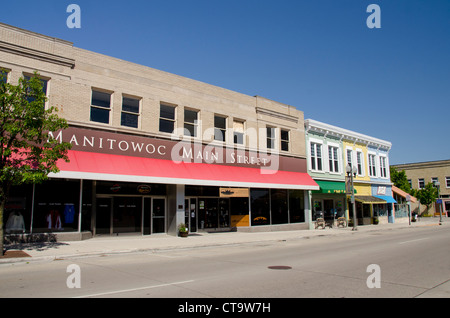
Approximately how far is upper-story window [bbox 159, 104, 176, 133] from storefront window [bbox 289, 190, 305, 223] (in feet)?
36.3

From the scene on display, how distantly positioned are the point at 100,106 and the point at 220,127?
26.9ft

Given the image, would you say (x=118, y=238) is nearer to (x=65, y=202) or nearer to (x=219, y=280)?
(x=65, y=202)

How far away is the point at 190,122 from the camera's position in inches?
868

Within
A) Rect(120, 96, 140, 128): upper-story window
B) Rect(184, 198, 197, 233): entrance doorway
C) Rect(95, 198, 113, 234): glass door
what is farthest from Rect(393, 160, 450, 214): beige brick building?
Rect(95, 198, 113, 234): glass door

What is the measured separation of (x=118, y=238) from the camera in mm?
18078

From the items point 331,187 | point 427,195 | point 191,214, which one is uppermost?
point 331,187

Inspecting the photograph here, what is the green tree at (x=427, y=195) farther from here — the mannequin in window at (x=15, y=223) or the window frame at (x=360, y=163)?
the mannequin in window at (x=15, y=223)

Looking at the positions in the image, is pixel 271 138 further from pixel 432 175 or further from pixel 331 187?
pixel 432 175

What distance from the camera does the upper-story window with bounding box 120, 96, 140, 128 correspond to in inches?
756

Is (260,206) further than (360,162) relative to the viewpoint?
No

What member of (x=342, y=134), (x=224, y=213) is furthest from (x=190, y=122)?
(x=342, y=134)

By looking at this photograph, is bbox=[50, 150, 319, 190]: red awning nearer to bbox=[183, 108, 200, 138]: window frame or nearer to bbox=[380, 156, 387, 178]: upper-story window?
bbox=[183, 108, 200, 138]: window frame

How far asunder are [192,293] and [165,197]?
46.5 feet
